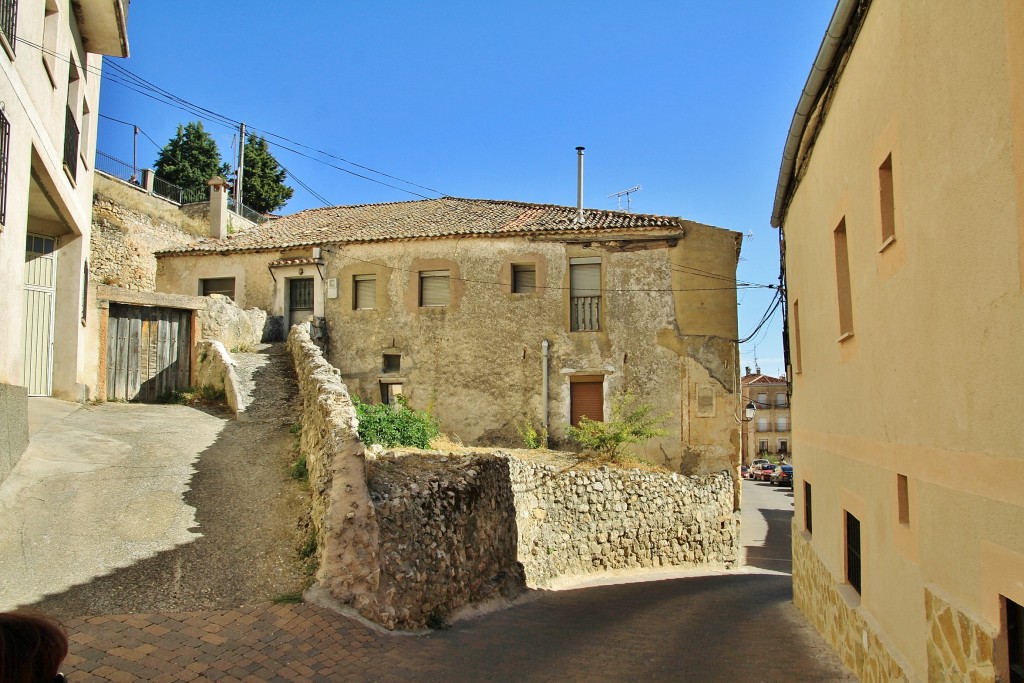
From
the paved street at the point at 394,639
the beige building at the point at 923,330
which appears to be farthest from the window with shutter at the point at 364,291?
the beige building at the point at 923,330

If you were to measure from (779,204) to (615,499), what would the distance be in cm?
684

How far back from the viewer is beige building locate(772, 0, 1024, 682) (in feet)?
12.2

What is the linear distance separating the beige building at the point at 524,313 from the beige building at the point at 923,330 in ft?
31.1

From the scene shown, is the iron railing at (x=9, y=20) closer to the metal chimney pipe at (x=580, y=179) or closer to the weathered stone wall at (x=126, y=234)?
the metal chimney pipe at (x=580, y=179)

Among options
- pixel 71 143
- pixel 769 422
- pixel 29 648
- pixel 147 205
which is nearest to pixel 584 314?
pixel 71 143

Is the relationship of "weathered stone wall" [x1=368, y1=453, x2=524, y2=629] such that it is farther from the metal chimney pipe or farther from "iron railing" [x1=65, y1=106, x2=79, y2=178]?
the metal chimney pipe

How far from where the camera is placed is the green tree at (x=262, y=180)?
40000mm

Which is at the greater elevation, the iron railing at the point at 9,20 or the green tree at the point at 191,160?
the green tree at the point at 191,160

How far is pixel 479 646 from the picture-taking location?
7984 mm

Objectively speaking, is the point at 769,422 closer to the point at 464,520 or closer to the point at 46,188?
the point at 464,520

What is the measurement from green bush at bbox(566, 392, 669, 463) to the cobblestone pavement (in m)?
5.19

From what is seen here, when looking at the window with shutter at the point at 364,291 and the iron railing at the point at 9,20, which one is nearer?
the iron railing at the point at 9,20

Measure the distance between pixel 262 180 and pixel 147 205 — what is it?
445 inches

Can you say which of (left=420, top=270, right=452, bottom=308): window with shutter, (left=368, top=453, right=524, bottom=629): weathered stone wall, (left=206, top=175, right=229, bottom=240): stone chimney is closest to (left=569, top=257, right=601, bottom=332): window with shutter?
(left=420, top=270, right=452, bottom=308): window with shutter
